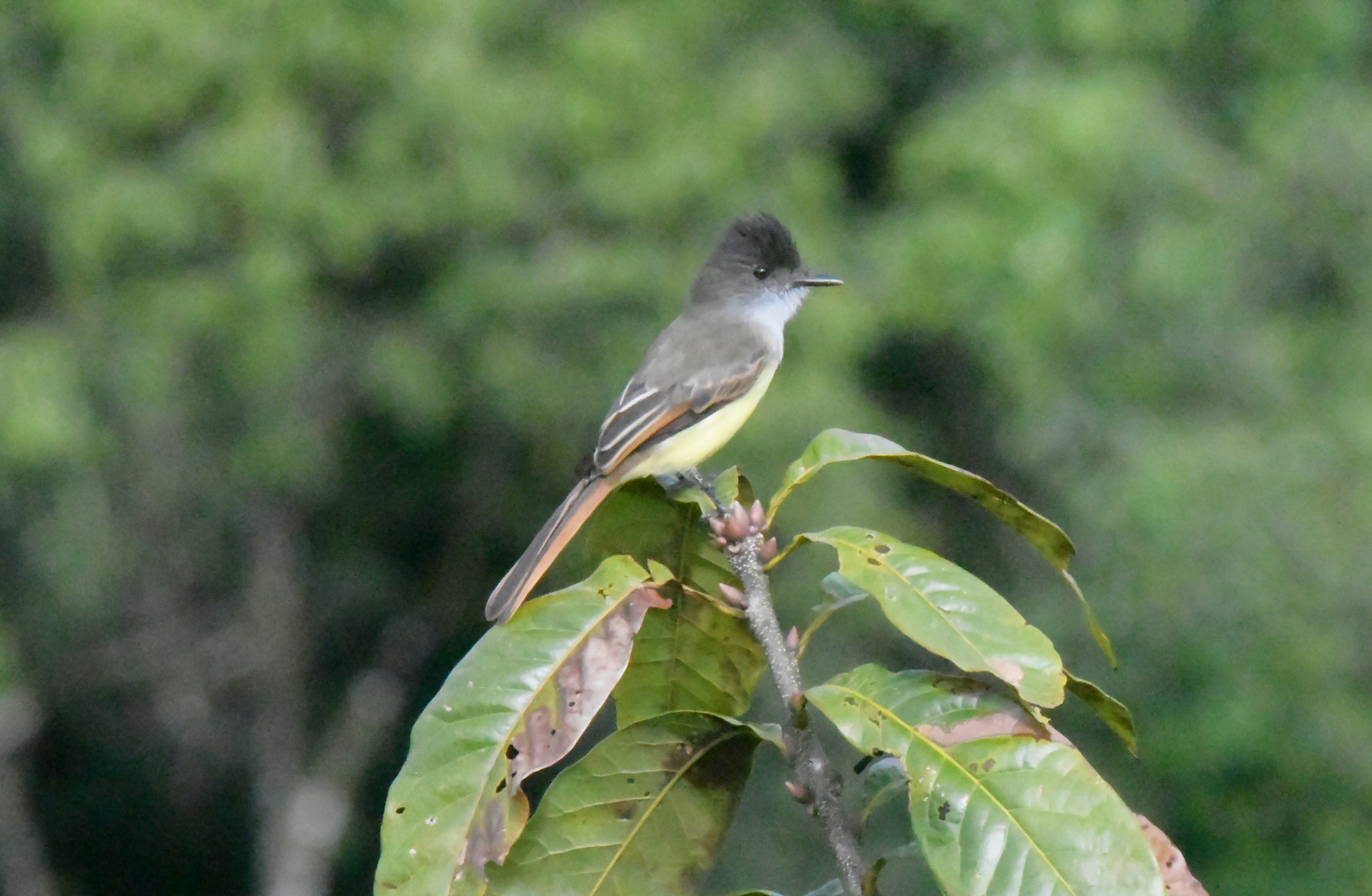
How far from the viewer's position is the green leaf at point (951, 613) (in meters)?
1.43

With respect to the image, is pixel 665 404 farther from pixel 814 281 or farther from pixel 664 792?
pixel 664 792

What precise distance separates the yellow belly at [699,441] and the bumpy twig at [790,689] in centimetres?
134

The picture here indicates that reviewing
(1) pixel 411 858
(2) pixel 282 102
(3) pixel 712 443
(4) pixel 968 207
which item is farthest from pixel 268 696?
(1) pixel 411 858

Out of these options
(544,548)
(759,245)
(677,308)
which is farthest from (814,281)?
(677,308)

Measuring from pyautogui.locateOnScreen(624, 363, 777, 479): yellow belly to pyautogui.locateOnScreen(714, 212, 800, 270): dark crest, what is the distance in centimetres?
30

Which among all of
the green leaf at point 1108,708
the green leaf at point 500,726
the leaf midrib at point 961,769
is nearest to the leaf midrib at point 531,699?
the green leaf at point 500,726

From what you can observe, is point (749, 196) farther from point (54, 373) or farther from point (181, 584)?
point (181, 584)

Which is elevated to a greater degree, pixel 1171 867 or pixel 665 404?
pixel 1171 867

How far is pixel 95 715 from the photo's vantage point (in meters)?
11.4

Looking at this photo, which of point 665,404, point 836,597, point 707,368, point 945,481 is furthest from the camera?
point 707,368

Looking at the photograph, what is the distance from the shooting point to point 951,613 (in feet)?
4.88

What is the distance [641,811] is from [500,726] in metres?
0.19

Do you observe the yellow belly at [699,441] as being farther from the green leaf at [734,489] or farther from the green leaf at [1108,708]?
the green leaf at [1108,708]

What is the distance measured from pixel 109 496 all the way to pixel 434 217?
2.73 m
